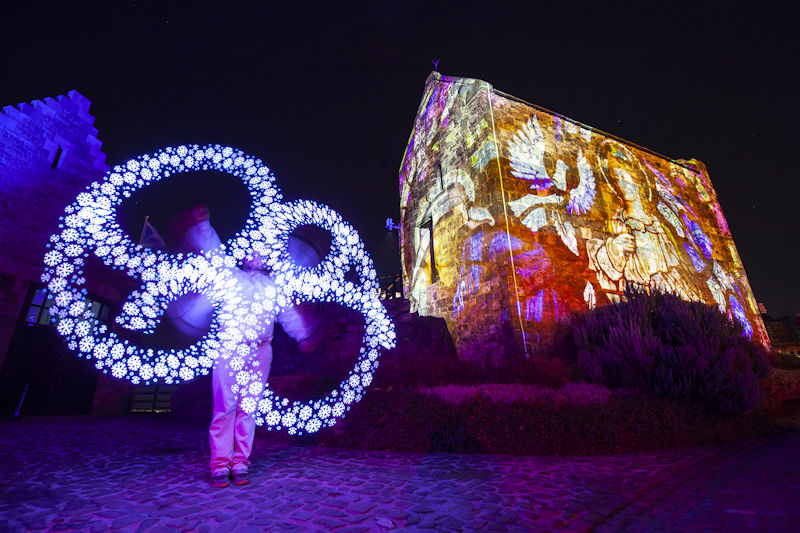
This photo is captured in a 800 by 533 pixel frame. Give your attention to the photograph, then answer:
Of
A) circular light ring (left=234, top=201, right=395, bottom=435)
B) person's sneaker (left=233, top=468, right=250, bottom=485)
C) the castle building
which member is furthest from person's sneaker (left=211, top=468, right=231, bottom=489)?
the castle building

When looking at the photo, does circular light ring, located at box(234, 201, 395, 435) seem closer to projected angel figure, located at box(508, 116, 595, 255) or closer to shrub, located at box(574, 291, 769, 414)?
shrub, located at box(574, 291, 769, 414)

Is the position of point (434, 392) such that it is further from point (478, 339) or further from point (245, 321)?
point (478, 339)

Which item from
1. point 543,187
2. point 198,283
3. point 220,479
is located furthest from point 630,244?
point 220,479

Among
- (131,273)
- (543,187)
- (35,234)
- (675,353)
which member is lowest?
(675,353)

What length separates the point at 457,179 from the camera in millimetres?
11383

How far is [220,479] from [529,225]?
908cm

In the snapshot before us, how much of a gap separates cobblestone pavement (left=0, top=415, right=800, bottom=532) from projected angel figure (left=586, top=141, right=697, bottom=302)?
6573 millimetres

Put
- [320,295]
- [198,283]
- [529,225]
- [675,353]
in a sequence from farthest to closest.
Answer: [529,225] < [675,353] < [320,295] < [198,283]

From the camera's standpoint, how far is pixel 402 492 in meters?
2.75

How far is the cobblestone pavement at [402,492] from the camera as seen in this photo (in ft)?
7.12

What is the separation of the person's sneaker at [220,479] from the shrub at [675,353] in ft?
19.3

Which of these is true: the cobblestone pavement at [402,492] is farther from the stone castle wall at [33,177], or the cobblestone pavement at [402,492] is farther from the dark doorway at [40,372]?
the stone castle wall at [33,177]

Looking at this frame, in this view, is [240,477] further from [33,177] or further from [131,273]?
[33,177]

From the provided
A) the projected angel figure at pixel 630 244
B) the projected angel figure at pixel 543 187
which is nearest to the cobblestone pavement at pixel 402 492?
the projected angel figure at pixel 630 244
